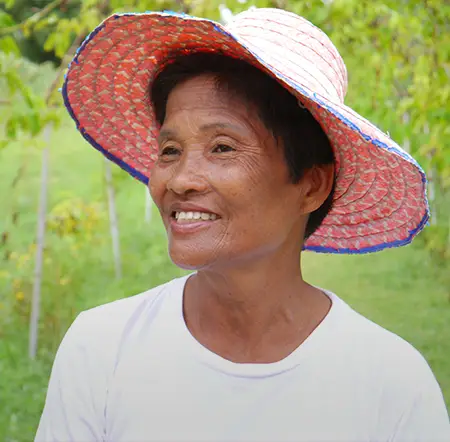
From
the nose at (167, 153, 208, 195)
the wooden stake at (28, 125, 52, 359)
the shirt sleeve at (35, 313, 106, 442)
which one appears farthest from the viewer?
the wooden stake at (28, 125, 52, 359)

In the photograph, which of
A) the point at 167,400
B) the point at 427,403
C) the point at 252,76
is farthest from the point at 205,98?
the point at 427,403

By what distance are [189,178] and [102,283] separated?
4293mm

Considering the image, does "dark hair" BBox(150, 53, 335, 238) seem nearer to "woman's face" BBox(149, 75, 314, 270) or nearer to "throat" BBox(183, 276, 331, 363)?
"woman's face" BBox(149, 75, 314, 270)

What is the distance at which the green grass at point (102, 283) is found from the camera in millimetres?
4180

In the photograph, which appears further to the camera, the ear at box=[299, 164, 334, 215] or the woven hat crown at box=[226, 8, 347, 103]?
the ear at box=[299, 164, 334, 215]

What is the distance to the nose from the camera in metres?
1.34

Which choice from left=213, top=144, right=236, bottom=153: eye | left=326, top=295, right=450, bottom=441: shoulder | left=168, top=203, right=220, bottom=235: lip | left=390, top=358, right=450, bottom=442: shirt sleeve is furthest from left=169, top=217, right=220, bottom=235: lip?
left=390, top=358, right=450, bottom=442: shirt sleeve

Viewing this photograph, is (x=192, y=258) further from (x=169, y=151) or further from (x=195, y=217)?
(x=169, y=151)

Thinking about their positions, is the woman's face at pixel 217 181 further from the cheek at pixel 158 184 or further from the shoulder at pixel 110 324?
the shoulder at pixel 110 324

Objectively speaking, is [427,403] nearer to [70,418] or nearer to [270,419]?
[270,419]

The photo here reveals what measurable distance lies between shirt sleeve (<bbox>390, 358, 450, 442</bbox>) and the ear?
0.41 metres

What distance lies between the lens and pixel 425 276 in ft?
20.4

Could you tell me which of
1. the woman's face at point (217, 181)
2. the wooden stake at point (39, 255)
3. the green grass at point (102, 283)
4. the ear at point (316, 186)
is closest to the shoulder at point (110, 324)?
the woman's face at point (217, 181)

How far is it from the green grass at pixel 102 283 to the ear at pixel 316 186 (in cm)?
255
